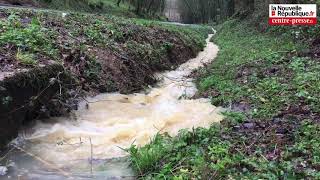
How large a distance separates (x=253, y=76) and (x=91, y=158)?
520 centimetres

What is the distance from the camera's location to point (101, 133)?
688 cm

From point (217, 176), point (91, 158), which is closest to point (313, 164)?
point (217, 176)

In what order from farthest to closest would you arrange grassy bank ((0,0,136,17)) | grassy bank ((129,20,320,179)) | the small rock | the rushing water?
grassy bank ((0,0,136,17)), the rushing water, the small rock, grassy bank ((129,20,320,179))

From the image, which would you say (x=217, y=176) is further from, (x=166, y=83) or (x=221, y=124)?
(x=166, y=83)

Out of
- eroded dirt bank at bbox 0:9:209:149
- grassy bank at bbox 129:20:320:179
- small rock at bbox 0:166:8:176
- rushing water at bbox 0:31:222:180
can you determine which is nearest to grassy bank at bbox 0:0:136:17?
eroded dirt bank at bbox 0:9:209:149

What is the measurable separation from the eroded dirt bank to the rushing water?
353mm

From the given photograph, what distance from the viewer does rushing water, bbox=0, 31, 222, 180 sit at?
5.40 meters

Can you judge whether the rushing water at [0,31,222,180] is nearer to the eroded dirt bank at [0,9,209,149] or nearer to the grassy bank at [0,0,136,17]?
the eroded dirt bank at [0,9,209,149]

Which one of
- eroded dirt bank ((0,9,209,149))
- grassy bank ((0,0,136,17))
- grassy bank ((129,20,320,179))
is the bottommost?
grassy bank ((129,20,320,179))

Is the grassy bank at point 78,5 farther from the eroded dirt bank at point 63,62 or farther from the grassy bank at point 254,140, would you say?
the grassy bank at point 254,140

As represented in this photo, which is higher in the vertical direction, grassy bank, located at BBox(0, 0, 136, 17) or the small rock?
grassy bank, located at BBox(0, 0, 136, 17)

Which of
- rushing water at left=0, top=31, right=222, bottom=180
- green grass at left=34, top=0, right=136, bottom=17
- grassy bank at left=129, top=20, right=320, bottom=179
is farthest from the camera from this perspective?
green grass at left=34, top=0, right=136, bottom=17

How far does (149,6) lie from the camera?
195ft

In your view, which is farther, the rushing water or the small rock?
the rushing water
